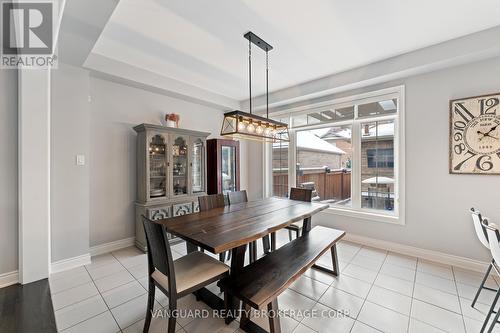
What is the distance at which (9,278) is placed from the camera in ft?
7.47

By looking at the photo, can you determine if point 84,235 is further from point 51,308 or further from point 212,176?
point 212,176

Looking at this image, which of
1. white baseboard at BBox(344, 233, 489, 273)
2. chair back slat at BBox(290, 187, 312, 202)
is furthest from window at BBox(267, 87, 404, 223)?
chair back slat at BBox(290, 187, 312, 202)

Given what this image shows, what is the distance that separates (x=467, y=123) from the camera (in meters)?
2.62

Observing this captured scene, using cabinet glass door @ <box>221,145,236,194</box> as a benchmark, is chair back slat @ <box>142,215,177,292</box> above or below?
below

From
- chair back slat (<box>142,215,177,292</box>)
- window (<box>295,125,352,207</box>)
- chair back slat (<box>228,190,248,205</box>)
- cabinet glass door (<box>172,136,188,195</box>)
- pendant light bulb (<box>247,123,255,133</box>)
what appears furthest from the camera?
window (<box>295,125,352,207</box>)

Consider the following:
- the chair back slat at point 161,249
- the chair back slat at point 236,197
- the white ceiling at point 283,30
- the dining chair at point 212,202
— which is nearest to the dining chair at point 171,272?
the chair back slat at point 161,249

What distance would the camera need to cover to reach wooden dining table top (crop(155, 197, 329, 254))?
159cm

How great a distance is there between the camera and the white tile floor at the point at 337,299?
174 centimetres

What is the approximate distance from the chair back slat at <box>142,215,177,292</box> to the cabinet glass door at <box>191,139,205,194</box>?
2.29m

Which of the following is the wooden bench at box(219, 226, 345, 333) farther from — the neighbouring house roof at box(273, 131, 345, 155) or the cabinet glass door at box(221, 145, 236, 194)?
the cabinet glass door at box(221, 145, 236, 194)

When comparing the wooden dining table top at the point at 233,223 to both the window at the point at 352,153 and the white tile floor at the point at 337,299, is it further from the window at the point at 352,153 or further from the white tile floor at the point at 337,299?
the window at the point at 352,153

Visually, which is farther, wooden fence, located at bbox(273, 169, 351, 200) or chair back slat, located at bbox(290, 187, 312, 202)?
wooden fence, located at bbox(273, 169, 351, 200)

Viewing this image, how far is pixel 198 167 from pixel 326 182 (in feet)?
8.43

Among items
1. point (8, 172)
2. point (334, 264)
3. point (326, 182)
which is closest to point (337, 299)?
point (334, 264)
